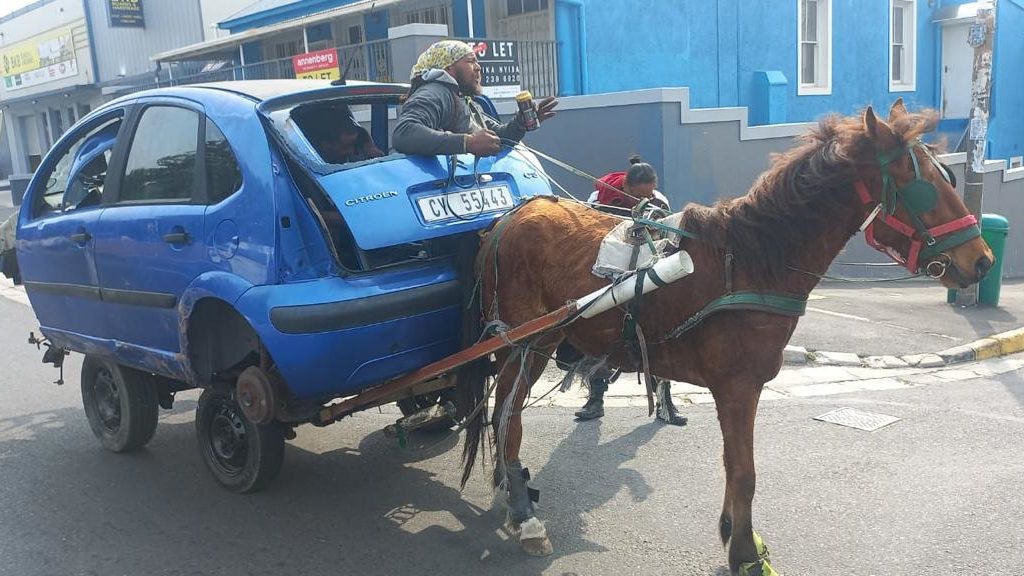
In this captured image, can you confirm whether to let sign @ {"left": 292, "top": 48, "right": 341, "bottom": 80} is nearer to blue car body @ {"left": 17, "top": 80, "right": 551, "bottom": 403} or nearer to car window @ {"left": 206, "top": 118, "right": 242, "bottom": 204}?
blue car body @ {"left": 17, "top": 80, "right": 551, "bottom": 403}

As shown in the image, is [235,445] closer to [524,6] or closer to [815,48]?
[524,6]

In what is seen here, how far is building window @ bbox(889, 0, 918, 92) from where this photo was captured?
715 inches

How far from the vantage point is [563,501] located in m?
4.57

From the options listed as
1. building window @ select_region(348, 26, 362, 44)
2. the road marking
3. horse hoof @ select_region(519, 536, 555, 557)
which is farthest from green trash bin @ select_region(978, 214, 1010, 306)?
building window @ select_region(348, 26, 362, 44)

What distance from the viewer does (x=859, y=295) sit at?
10.4 metres

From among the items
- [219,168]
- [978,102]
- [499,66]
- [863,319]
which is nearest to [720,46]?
[499,66]

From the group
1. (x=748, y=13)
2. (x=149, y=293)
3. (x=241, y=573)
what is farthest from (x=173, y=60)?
(x=241, y=573)

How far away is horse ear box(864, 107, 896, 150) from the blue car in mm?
1906

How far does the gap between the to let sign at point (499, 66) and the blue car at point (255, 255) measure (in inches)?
266

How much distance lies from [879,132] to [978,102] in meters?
7.28

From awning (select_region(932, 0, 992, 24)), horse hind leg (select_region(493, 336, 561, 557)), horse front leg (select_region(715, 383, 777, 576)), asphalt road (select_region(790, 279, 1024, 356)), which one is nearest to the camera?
horse front leg (select_region(715, 383, 777, 576))

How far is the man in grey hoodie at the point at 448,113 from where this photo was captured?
12.9ft

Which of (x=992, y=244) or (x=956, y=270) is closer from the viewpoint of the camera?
(x=956, y=270)

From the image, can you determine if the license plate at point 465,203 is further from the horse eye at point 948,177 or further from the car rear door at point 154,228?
the horse eye at point 948,177
